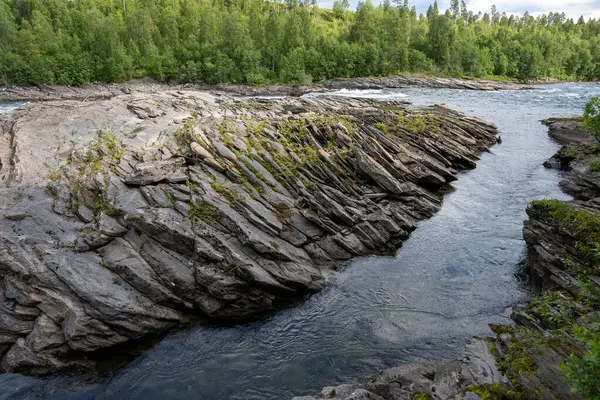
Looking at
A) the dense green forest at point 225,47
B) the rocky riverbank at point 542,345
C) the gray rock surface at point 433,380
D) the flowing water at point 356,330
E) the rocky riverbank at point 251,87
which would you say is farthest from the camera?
the dense green forest at point 225,47

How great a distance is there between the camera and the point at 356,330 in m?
19.7

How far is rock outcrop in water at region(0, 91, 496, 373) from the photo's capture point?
18.6 meters

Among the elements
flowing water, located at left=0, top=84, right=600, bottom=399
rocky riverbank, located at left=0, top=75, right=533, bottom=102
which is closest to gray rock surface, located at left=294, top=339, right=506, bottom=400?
flowing water, located at left=0, top=84, right=600, bottom=399

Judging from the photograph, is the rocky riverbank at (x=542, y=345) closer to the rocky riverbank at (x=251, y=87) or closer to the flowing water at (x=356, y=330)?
the flowing water at (x=356, y=330)

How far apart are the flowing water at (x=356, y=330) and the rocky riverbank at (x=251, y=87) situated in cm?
7611

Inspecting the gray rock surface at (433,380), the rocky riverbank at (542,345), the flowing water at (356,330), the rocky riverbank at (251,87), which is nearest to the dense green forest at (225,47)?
the rocky riverbank at (251,87)

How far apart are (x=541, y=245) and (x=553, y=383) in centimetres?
1193

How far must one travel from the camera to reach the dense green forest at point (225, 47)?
102 m

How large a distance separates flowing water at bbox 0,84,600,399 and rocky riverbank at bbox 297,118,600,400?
7.85 feet

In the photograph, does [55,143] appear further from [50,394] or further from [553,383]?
[553,383]

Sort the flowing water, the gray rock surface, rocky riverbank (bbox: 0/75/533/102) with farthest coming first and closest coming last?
rocky riverbank (bbox: 0/75/533/102) < the flowing water < the gray rock surface

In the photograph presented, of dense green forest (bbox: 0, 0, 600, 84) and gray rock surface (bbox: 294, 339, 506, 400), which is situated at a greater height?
dense green forest (bbox: 0, 0, 600, 84)

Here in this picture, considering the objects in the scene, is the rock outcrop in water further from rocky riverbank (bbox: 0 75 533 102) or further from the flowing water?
rocky riverbank (bbox: 0 75 533 102)

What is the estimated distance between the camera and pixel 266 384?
55.0 feet
